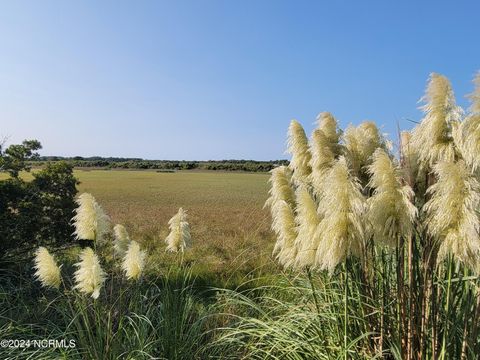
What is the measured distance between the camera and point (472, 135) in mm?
2367

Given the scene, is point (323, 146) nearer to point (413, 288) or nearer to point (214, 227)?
point (413, 288)

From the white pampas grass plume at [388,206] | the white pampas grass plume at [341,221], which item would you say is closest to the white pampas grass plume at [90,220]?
the white pampas grass plume at [341,221]

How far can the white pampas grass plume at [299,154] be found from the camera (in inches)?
143

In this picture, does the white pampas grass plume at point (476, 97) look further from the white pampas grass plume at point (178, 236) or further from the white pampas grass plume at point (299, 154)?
the white pampas grass plume at point (178, 236)

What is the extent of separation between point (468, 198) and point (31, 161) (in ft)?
30.2

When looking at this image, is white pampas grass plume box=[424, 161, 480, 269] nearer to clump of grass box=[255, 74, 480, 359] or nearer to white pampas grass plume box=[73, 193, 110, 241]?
clump of grass box=[255, 74, 480, 359]

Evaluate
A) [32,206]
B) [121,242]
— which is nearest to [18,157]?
[32,206]

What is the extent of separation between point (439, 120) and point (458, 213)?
67cm

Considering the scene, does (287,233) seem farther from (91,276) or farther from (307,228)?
(91,276)

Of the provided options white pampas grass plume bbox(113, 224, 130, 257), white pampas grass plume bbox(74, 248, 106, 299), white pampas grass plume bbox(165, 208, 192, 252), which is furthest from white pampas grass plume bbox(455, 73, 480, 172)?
white pampas grass plume bbox(113, 224, 130, 257)

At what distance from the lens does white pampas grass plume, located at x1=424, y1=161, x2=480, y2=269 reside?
7.18ft

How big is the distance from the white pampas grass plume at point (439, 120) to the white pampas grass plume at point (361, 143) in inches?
23.9

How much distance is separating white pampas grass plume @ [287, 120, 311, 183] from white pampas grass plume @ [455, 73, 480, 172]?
1362mm

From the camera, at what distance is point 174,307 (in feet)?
14.8
